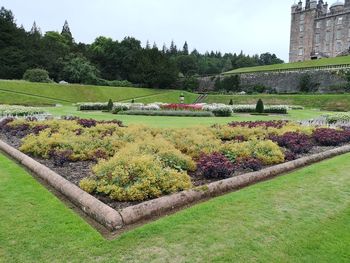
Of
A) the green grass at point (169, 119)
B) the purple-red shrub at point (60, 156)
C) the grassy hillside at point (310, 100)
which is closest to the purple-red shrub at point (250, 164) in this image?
the purple-red shrub at point (60, 156)

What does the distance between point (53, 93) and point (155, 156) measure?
1526 inches

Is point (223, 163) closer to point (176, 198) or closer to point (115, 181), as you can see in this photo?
point (176, 198)

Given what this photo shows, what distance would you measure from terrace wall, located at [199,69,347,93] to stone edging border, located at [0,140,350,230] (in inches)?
1662

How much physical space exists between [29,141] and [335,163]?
7.42 metres

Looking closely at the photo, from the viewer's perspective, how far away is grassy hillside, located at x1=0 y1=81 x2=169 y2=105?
36159 mm

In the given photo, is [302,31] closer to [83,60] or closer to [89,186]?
[83,60]

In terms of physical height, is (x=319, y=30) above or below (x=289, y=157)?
above

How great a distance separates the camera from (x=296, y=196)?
17.9 ft

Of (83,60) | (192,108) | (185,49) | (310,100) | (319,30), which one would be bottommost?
(192,108)

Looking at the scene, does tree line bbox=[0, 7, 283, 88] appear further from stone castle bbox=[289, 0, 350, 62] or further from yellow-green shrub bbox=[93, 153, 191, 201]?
yellow-green shrub bbox=[93, 153, 191, 201]

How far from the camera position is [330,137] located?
10.5 metres

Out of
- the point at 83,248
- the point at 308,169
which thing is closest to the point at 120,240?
the point at 83,248

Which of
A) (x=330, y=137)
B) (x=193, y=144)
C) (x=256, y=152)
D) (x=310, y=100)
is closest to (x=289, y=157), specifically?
(x=256, y=152)

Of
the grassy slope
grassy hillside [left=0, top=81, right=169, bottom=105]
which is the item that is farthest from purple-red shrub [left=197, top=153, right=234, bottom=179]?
grassy hillside [left=0, top=81, right=169, bottom=105]
